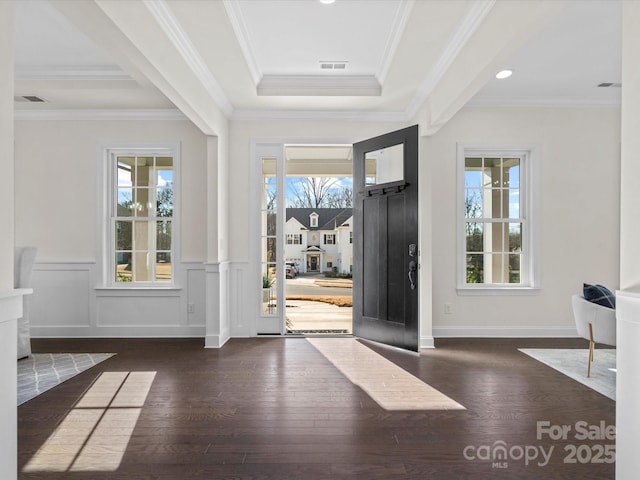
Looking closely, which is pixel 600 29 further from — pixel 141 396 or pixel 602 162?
pixel 141 396

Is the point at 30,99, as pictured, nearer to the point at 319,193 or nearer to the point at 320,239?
the point at 319,193

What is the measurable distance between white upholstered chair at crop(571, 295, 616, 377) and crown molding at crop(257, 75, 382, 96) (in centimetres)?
287

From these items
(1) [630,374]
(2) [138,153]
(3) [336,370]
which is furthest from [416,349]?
(2) [138,153]

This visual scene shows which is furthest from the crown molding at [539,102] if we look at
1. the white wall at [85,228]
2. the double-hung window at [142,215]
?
the double-hung window at [142,215]

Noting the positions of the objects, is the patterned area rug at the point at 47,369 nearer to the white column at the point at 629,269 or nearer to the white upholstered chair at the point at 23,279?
the white upholstered chair at the point at 23,279

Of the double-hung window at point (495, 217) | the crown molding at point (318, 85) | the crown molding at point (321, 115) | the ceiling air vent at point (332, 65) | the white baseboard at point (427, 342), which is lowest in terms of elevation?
the white baseboard at point (427, 342)

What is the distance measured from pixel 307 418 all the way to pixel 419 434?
723 mm

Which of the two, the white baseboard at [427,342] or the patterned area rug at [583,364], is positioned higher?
the white baseboard at [427,342]

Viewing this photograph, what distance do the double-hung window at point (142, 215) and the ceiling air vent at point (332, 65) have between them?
2289 mm

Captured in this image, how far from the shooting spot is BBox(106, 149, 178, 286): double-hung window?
17.4ft

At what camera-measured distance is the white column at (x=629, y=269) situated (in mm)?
1470

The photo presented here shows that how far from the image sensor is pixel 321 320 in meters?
6.33

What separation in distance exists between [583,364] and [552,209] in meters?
1.94

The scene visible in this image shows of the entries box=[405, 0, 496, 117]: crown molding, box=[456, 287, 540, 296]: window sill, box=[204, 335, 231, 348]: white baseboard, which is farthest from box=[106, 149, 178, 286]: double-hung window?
box=[456, 287, 540, 296]: window sill
